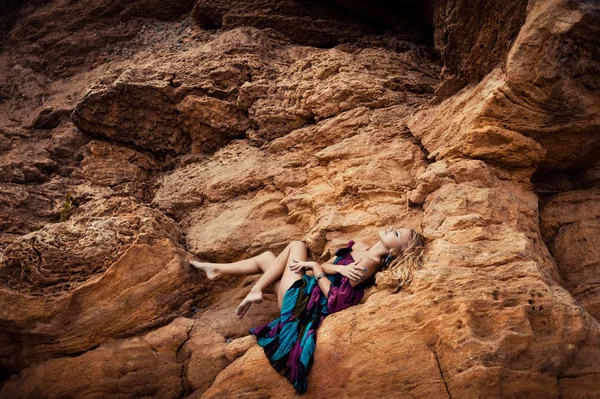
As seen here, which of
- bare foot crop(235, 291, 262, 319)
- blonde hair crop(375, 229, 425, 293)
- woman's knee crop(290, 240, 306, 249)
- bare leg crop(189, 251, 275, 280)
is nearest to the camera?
blonde hair crop(375, 229, 425, 293)

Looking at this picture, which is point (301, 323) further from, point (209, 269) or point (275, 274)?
point (209, 269)

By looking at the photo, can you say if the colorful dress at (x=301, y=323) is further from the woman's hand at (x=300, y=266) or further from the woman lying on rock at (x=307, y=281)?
the woman's hand at (x=300, y=266)

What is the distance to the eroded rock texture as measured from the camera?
178 inches

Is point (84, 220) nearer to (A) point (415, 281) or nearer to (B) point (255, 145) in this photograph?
(B) point (255, 145)

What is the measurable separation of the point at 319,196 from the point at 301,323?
1.83m

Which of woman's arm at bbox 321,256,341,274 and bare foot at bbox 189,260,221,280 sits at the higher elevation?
woman's arm at bbox 321,256,341,274

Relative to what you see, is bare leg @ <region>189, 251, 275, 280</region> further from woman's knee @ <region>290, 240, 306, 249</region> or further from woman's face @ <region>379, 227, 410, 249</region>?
woman's face @ <region>379, 227, 410, 249</region>

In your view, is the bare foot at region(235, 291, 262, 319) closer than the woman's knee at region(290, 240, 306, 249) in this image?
Yes

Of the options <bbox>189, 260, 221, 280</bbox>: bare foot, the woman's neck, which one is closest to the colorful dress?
the woman's neck

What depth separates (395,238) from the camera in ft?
17.5

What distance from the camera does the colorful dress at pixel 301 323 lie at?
15.8ft

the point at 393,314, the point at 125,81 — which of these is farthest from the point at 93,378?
the point at 125,81

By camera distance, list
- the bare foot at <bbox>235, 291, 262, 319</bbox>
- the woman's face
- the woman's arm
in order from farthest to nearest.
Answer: the bare foot at <bbox>235, 291, 262, 319</bbox>, the woman's arm, the woman's face

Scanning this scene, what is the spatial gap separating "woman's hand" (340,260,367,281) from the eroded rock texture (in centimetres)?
32
